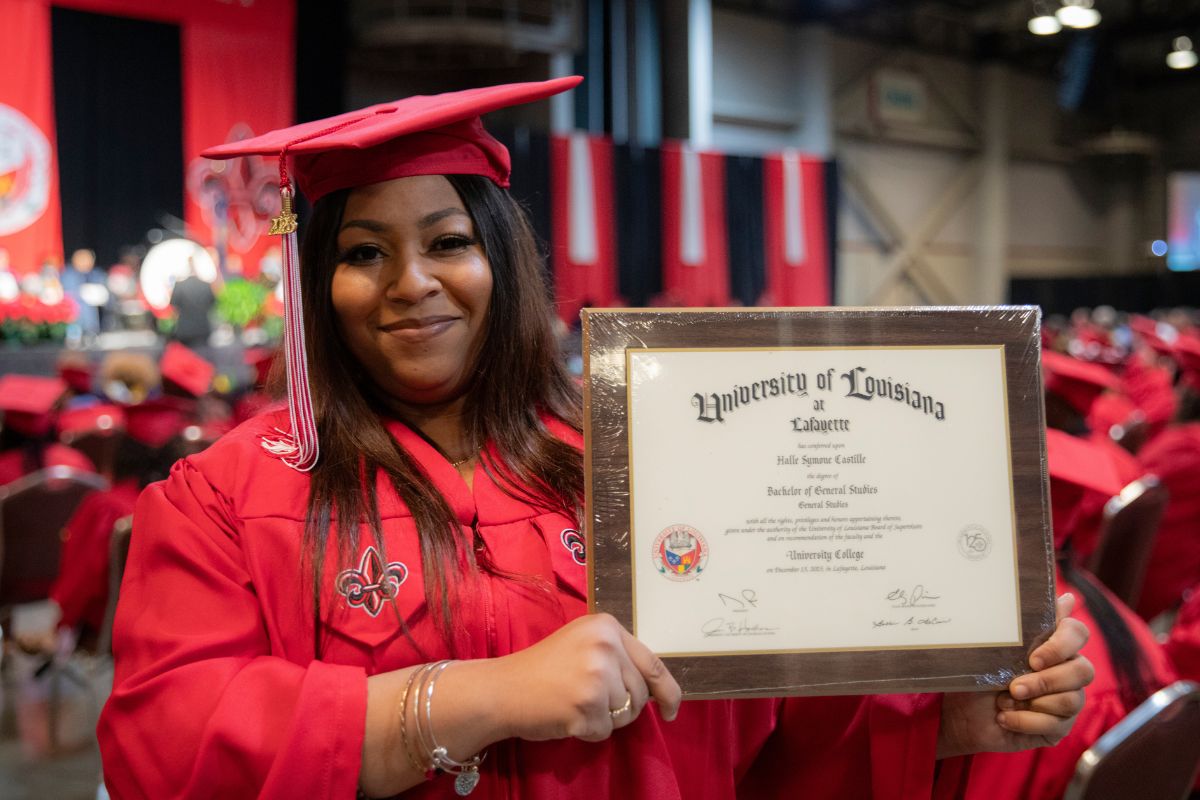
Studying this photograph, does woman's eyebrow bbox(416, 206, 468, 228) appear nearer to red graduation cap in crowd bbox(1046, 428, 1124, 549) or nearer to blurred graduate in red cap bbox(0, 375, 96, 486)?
red graduation cap in crowd bbox(1046, 428, 1124, 549)

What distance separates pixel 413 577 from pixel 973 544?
579 millimetres

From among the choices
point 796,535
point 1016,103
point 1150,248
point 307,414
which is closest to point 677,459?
point 796,535

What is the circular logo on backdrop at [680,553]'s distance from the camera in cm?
107

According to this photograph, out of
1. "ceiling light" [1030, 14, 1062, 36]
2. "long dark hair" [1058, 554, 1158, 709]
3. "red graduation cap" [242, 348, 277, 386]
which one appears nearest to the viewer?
"red graduation cap" [242, 348, 277, 386]

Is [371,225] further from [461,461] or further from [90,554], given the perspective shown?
[90,554]

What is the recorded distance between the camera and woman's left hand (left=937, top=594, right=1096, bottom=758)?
111 centimetres

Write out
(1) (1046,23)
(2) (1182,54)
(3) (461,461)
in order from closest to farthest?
(3) (461,461)
(1) (1046,23)
(2) (1182,54)

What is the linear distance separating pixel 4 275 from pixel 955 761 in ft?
34.9

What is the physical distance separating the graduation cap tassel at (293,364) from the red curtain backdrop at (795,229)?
12.5 metres

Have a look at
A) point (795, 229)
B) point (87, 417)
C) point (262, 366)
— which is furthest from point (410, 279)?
point (795, 229)

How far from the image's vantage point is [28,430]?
4527 mm

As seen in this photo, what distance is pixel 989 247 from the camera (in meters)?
17.0

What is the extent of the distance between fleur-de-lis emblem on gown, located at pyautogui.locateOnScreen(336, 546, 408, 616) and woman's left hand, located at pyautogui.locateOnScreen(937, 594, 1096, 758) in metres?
0.64
